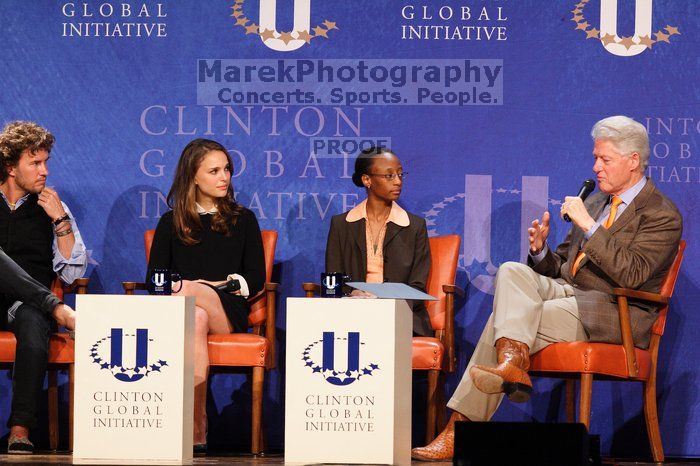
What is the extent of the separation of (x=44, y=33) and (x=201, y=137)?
3.27 ft

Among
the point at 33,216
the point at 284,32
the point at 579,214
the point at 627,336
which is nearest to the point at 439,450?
the point at 627,336

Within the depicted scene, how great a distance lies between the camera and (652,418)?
4.71 meters

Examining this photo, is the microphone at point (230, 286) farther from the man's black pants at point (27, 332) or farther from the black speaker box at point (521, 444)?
the black speaker box at point (521, 444)

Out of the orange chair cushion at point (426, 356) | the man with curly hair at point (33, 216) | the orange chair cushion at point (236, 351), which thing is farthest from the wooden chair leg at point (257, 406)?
the man with curly hair at point (33, 216)

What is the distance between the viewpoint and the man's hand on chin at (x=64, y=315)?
4.50 meters

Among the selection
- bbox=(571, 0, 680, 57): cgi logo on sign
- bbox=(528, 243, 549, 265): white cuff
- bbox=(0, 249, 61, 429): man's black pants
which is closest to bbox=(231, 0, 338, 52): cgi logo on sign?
bbox=(571, 0, 680, 57): cgi logo on sign

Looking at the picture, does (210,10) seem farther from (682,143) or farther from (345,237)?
(682,143)

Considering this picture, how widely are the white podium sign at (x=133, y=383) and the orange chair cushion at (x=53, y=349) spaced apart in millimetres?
956

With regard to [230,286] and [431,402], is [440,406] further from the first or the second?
[230,286]

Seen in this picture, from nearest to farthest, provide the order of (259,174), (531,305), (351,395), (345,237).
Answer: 1. (351,395)
2. (531,305)
3. (345,237)
4. (259,174)

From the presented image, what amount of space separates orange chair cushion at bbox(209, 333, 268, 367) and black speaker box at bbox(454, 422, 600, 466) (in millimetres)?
1449

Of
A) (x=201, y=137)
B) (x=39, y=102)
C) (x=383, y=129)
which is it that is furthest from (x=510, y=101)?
(x=39, y=102)

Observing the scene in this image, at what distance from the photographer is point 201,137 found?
5.61 m

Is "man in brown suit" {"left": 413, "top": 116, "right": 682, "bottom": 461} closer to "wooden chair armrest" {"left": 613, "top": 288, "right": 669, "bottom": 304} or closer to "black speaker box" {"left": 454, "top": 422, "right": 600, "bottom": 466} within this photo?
"wooden chair armrest" {"left": 613, "top": 288, "right": 669, "bottom": 304}
